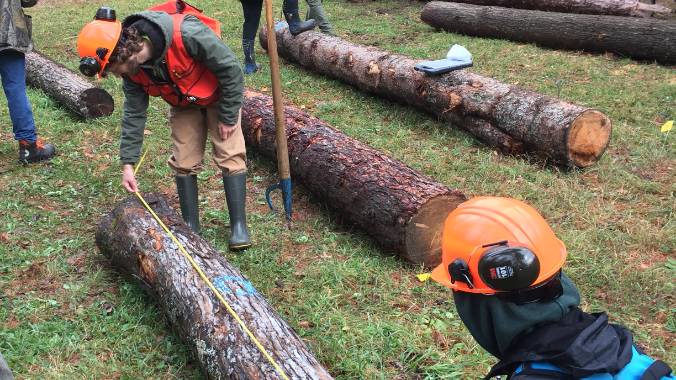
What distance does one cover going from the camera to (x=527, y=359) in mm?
1479

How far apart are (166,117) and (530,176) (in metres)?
3.92

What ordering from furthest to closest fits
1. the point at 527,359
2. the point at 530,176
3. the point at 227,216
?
the point at 530,176 → the point at 227,216 → the point at 527,359

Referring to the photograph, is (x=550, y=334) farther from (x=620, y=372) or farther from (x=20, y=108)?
(x=20, y=108)

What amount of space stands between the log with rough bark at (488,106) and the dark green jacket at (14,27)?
3.45m

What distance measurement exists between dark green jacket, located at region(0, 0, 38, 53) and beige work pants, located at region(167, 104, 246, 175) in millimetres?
1941

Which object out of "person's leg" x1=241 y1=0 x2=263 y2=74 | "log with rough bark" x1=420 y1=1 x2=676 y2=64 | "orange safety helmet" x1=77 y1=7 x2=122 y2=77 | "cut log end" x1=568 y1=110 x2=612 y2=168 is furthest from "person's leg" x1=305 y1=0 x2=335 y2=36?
"orange safety helmet" x1=77 y1=7 x2=122 y2=77

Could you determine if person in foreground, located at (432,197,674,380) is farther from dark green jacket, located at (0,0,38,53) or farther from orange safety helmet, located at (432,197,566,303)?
dark green jacket, located at (0,0,38,53)

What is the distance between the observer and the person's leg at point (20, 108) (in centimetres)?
502

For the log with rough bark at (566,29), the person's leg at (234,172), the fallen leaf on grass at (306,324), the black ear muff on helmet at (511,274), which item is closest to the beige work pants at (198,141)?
the person's leg at (234,172)

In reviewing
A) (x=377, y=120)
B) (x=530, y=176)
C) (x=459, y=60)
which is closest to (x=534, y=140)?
(x=530, y=176)

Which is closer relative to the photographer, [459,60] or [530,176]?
[530,176]

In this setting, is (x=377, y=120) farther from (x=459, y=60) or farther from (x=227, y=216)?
(x=227, y=216)

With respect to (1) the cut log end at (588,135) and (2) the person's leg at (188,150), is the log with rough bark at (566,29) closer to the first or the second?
(1) the cut log end at (588,135)

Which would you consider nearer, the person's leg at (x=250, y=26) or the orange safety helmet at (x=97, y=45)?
the orange safety helmet at (x=97, y=45)
